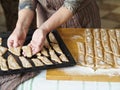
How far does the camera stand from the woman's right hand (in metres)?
0.91

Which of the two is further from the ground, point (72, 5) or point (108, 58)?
point (72, 5)

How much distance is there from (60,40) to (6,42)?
18cm

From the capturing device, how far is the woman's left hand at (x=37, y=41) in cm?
87

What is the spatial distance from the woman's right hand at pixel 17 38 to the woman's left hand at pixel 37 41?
4 cm

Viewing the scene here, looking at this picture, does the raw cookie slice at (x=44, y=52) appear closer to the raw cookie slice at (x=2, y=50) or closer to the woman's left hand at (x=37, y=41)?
the woman's left hand at (x=37, y=41)

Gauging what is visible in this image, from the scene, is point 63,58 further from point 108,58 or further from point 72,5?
point 72,5

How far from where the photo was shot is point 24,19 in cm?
101

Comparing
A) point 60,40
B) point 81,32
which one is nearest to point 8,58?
point 60,40

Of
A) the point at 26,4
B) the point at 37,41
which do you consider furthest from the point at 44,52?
the point at 26,4

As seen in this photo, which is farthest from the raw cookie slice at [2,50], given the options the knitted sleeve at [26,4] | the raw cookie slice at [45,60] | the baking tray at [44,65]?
the knitted sleeve at [26,4]

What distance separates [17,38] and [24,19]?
4.3 inches

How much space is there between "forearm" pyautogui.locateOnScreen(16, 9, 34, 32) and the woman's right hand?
0.02 m

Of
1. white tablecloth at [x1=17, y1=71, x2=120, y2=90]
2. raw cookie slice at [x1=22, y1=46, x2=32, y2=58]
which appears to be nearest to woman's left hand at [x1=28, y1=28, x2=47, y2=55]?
raw cookie slice at [x1=22, y1=46, x2=32, y2=58]

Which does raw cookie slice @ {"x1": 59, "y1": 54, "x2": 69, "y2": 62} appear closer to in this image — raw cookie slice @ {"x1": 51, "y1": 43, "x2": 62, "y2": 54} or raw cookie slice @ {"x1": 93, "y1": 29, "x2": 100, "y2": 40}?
raw cookie slice @ {"x1": 51, "y1": 43, "x2": 62, "y2": 54}
